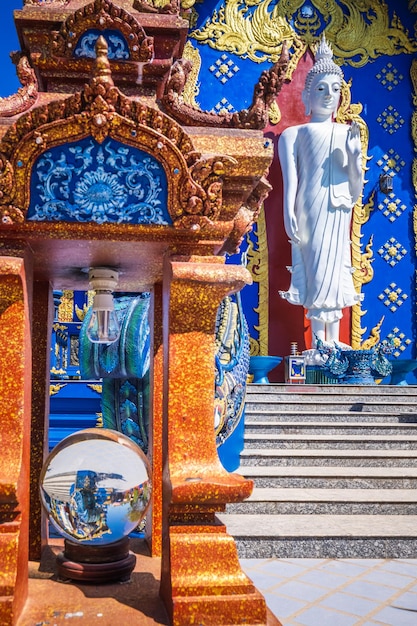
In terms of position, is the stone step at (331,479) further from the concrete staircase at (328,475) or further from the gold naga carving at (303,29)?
the gold naga carving at (303,29)

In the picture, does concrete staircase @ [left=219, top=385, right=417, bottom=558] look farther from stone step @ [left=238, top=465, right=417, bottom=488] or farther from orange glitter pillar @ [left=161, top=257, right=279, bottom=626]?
orange glitter pillar @ [left=161, top=257, right=279, bottom=626]

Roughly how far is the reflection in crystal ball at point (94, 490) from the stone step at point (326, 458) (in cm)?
305

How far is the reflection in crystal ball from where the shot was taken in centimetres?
158

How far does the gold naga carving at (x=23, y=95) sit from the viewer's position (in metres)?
1.61

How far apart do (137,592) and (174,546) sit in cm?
23

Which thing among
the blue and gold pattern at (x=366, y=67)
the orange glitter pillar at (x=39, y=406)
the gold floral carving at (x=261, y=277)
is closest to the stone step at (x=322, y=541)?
the orange glitter pillar at (x=39, y=406)

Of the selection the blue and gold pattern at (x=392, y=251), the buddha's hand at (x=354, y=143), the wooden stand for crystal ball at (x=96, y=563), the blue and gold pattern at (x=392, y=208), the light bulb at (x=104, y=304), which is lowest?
the wooden stand for crystal ball at (x=96, y=563)

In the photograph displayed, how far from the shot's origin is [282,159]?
339 inches

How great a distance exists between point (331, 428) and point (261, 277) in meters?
3.76

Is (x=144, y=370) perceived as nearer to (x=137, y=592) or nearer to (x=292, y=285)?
(x=137, y=592)

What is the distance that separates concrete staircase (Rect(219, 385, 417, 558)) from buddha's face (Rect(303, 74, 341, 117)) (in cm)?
415

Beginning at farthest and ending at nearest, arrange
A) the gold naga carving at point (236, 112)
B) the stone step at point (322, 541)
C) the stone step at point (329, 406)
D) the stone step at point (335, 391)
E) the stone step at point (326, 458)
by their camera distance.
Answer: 1. the stone step at point (335, 391)
2. the stone step at point (329, 406)
3. the stone step at point (326, 458)
4. the stone step at point (322, 541)
5. the gold naga carving at point (236, 112)

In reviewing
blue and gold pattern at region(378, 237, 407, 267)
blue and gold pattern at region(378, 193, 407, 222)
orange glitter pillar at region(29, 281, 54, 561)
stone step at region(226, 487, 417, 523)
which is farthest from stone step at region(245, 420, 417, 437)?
blue and gold pattern at region(378, 193, 407, 222)

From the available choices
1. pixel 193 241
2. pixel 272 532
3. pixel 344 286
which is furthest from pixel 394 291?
pixel 193 241
